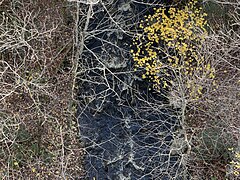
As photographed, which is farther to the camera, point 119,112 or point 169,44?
point 119,112

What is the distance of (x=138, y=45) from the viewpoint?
25.3ft

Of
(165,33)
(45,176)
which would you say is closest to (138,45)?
(165,33)

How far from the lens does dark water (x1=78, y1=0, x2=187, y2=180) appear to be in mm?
7434

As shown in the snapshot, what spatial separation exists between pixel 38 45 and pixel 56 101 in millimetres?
1119

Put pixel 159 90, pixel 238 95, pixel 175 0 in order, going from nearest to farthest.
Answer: pixel 238 95
pixel 159 90
pixel 175 0

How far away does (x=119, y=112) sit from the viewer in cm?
776

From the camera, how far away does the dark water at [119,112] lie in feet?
24.4

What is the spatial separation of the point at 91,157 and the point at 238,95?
2.85m

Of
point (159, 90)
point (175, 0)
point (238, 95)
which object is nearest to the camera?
point (238, 95)

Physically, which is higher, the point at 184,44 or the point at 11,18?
the point at 11,18

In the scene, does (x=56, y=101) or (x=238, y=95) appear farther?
(x=56, y=101)

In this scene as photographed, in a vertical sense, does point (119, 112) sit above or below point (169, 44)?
below

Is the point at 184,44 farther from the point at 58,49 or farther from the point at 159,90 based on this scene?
the point at 58,49

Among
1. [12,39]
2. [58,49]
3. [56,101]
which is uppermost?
[12,39]
